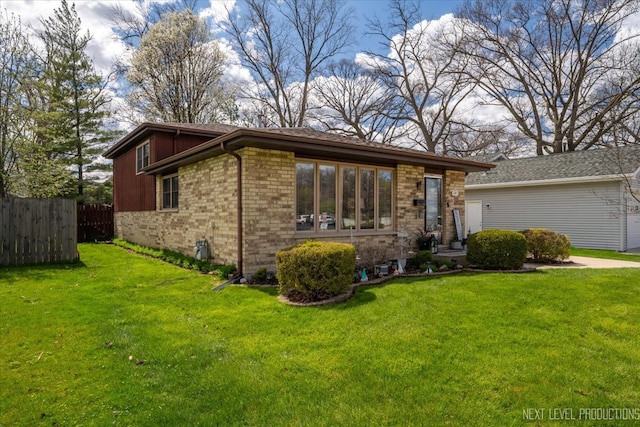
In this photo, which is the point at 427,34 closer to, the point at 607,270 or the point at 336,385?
the point at 607,270

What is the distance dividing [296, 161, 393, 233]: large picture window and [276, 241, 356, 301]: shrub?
6.67 feet

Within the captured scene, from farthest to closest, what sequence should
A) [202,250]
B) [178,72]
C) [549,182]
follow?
[178,72], [549,182], [202,250]

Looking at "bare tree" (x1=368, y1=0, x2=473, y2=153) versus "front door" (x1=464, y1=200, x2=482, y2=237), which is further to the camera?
"bare tree" (x1=368, y1=0, x2=473, y2=153)

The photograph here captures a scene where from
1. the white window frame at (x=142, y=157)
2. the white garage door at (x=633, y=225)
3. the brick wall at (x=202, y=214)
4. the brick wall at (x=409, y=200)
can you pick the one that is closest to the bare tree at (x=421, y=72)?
the white garage door at (x=633, y=225)

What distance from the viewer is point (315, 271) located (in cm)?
545

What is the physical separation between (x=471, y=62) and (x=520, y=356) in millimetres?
24796

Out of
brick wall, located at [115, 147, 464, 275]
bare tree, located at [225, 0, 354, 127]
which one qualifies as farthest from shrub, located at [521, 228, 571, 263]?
bare tree, located at [225, 0, 354, 127]

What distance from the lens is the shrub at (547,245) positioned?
370 inches

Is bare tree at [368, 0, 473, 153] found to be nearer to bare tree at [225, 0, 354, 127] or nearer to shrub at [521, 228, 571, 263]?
bare tree at [225, 0, 354, 127]

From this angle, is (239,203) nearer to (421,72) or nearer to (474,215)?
(474,215)

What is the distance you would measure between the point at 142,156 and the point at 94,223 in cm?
541

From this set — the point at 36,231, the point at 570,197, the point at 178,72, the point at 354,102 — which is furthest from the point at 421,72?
the point at 36,231

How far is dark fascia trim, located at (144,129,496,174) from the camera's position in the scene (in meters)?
6.48

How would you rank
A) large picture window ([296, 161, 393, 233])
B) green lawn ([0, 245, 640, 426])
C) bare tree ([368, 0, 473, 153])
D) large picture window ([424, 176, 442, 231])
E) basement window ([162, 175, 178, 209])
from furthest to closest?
bare tree ([368, 0, 473, 153])
basement window ([162, 175, 178, 209])
large picture window ([424, 176, 442, 231])
large picture window ([296, 161, 393, 233])
green lawn ([0, 245, 640, 426])
